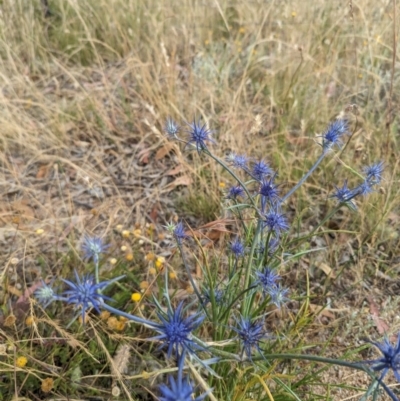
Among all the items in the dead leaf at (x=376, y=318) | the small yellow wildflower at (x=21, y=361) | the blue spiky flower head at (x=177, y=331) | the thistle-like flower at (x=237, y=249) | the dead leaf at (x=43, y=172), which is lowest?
the dead leaf at (x=376, y=318)

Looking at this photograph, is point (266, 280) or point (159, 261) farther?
point (159, 261)

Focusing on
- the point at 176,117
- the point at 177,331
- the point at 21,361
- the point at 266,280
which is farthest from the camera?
the point at 176,117

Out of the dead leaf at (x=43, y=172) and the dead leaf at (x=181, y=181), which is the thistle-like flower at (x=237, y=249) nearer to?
the dead leaf at (x=181, y=181)

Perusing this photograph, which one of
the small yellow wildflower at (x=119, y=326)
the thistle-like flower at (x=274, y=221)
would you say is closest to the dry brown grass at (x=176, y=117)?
the small yellow wildflower at (x=119, y=326)

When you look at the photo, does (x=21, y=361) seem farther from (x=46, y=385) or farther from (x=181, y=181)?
(x=181, y=181)

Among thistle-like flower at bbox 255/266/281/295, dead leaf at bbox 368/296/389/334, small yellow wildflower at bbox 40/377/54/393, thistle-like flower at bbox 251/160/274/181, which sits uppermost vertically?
thistle-like flower at bbox 251/160/274/181

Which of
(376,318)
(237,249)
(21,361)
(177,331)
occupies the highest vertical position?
(177,331)

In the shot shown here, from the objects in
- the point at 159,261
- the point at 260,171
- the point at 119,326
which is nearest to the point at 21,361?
the point at 119,326

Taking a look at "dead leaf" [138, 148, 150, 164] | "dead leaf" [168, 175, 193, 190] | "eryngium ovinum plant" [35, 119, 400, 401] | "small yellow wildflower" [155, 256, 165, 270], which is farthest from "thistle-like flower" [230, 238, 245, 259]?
"dead leaf" [138, 148, 150, 164]

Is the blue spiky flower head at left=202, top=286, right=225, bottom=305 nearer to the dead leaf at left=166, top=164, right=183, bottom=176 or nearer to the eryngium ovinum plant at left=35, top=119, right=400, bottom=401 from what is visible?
the eryngium ovinum plant at left=35, top=119, right=400, bottom=401

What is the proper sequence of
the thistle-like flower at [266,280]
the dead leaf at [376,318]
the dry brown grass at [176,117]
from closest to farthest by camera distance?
the thistle-like flower at [266,280] → the dead leaf at [376,318] → the dry brown grass at [176,117]

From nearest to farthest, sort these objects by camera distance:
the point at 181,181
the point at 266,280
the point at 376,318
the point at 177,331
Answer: the point at 177,331
the point at 266,280
the point at 376,318
the point at 181,181

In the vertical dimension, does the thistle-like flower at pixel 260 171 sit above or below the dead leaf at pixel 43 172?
above

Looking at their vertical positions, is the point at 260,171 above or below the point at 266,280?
above
